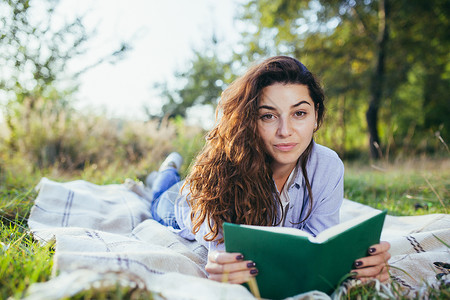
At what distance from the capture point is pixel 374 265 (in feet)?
4.83

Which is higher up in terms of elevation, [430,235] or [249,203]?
[249,203]

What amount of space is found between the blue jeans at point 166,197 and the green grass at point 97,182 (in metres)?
1.05

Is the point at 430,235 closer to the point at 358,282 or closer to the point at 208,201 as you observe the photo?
the point at 358,282

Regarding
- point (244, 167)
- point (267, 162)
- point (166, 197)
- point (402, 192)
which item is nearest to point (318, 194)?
point (267, 162)

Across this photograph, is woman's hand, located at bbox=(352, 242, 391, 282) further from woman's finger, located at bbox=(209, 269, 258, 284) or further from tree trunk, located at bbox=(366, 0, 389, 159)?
tree trunk, located at bbox=(366, 0, 389, 159)

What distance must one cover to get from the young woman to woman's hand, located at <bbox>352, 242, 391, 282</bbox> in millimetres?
479

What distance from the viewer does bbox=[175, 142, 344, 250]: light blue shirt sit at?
6.57 ft

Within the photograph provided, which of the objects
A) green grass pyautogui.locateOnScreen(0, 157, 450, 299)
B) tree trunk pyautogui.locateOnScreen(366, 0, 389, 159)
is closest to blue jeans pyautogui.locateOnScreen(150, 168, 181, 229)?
green grass pyautogui.locateOnScreen(0, 157, 450, 299)

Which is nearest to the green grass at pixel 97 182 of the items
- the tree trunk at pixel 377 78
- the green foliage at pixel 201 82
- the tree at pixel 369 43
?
the tree trunk at pixel 377 78

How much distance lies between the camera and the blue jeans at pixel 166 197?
2.86 meters

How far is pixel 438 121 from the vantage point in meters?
11.2

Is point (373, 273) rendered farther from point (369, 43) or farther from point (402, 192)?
point (369, 43)

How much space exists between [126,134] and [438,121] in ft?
34.5

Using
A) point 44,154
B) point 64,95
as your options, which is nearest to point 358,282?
point 44,154
